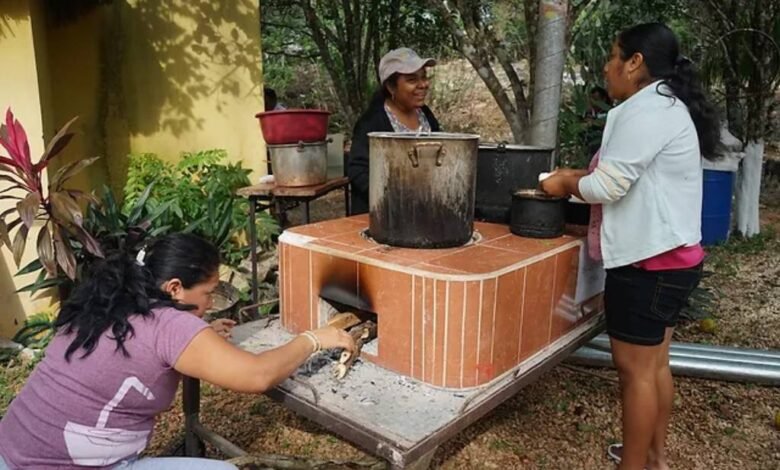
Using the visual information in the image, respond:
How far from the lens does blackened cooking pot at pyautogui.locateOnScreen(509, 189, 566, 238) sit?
241 cm

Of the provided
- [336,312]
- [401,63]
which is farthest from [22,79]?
[336,312]

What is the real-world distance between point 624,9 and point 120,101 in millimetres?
6464

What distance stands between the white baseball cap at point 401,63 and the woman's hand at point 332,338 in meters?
1.44

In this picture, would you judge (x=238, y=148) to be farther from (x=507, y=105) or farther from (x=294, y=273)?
(x=294, y=273)

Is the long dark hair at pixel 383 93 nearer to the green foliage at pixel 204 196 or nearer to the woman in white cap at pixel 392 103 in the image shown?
the woman in white cap at pixel 392 103

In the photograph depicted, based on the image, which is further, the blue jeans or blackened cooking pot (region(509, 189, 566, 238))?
blackened cooking pot (region(509, 189, 566, 238))

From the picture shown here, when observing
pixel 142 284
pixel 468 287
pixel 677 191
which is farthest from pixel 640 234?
pixel 142 284

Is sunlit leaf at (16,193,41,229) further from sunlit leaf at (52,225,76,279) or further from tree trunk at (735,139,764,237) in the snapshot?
tree trunk at (735,139,764,237)

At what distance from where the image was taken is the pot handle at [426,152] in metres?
2.12

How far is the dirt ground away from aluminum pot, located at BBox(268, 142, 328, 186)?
132 centimetres

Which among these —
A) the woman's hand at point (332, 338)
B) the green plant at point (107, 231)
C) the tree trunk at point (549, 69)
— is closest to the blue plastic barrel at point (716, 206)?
the tree trunk at point (549, 69)

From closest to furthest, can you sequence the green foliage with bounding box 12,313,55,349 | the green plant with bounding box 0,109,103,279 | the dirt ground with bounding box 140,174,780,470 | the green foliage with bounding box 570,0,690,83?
the dirt ground with bounding box 140,174,780,470, the green plant with bounding box 0,109,103,279, the green foliage with bounding box 12,313,55,349, the green foliage with bounding box 570,0,690,83

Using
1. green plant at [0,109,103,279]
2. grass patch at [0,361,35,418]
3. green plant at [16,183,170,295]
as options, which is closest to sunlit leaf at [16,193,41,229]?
green plant at [0,109,103,279]

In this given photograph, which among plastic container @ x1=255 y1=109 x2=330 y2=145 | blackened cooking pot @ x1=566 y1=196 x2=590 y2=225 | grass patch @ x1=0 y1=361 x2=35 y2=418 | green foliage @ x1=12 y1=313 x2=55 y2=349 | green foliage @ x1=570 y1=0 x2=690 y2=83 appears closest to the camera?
blackened cooking pot @ x1=566 y1=196 x2=590 y2=225
